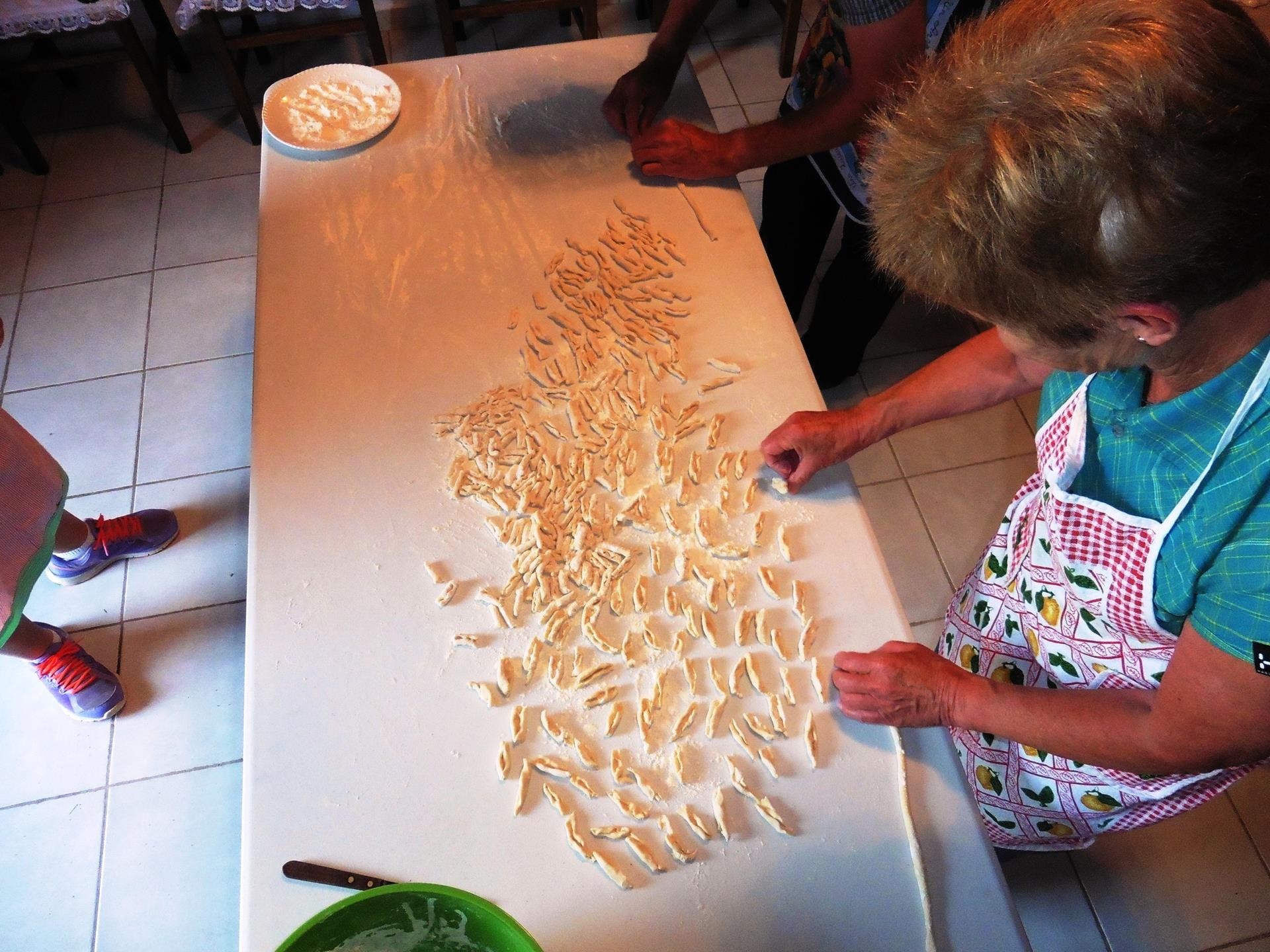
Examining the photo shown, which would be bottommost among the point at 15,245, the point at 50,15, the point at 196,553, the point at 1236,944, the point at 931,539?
the point at 1236,944

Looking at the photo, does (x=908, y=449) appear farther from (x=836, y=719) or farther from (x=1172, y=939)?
(x=836, y=719)

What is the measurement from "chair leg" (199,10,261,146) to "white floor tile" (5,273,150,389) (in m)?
0.63

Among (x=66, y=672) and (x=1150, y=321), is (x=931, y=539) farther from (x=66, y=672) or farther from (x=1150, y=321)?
(x=66, y=672)

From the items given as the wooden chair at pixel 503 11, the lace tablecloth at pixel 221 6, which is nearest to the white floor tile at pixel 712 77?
the wooden chair at pixel 503 11

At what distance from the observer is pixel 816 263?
1.89 metres

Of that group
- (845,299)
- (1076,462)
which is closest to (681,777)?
(1076,462)

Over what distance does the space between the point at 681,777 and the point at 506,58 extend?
1.32m

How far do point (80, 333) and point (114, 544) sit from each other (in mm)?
784

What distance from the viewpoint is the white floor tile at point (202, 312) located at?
7.17ft

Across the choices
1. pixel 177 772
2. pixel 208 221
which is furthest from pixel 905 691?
pixel 208 221

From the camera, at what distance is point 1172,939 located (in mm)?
1432

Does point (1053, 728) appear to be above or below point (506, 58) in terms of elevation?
below

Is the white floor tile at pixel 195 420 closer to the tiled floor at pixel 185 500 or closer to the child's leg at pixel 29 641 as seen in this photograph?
the tiled floor at pixel 185 500

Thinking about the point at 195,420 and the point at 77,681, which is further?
the point at 195,420
